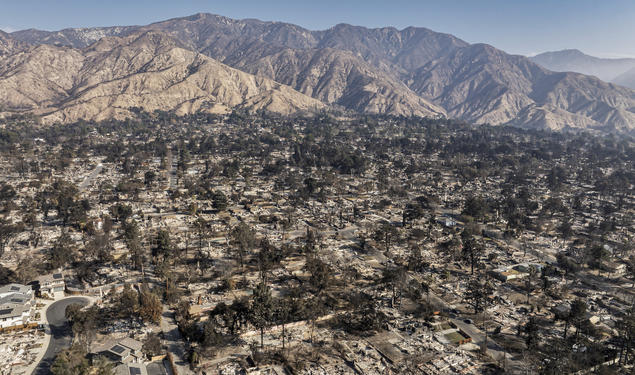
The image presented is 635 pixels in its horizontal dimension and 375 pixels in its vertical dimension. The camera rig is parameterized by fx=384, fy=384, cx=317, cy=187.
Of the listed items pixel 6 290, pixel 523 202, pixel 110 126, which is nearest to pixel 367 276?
pixel 6 290

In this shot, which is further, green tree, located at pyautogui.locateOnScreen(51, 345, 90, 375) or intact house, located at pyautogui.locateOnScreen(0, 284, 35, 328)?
intact house, located at pyautogui.locateOnScreen(0, 284, 35, 328)

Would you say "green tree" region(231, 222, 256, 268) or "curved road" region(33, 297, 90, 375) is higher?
"green tree" region(231, 222, 256, 268)

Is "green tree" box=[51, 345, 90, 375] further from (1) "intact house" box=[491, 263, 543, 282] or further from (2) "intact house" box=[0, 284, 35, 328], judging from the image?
(1) "intact house" box=[491, 263, 543, 282]

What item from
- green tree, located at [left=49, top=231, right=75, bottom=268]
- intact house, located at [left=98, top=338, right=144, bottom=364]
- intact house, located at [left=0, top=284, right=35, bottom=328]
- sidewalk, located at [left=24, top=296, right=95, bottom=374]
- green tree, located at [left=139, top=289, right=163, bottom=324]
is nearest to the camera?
sidewalk, located at [left=24, top=296, right=95, bottom=374]

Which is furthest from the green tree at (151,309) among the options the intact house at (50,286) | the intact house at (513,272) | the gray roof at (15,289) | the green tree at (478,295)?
the intact house at (513,272)

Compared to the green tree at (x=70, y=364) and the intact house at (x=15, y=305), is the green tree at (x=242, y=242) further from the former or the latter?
the green tree at (x=70, y=364)

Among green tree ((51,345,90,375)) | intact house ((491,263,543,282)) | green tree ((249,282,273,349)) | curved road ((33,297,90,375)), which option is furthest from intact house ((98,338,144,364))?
intact house ((491,263,543,282))

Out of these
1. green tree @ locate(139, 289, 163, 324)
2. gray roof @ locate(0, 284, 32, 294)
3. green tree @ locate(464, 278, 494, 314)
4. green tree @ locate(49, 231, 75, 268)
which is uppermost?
green tree @ locate(49, 231, 75, 268)
